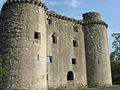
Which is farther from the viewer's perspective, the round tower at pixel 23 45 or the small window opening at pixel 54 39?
the small window opening at pixel 54 39

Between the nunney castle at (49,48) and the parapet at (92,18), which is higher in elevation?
the parapet at (92,18)

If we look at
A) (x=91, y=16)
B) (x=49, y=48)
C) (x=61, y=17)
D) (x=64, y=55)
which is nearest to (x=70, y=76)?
(x=64, y=55)

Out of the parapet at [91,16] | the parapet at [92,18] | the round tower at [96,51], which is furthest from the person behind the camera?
the parapet at [91,16]

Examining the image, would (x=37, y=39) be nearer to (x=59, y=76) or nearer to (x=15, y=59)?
(x=15, y=59)

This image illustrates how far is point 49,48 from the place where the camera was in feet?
77.7

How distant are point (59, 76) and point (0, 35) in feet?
28.0

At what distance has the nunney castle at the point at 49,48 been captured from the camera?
18.1 m

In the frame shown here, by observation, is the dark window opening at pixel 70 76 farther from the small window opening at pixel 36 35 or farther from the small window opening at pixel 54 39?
the small window opening at pixel 36 35

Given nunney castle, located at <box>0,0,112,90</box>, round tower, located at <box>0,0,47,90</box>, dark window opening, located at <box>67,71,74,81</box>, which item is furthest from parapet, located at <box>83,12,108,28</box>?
round tower, located at <box>0,0,47,90</box>

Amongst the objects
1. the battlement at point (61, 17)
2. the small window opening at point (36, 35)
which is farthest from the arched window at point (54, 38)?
the small window opening at point (36, 35)

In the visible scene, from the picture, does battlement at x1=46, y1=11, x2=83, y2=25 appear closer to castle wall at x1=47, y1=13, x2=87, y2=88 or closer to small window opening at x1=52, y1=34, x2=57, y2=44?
castle wall at x1=47, y1=13, x2=87, y2=88

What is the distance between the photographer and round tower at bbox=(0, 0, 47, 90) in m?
17.7

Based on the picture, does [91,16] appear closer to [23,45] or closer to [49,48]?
[49,48]

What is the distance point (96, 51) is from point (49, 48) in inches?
300
